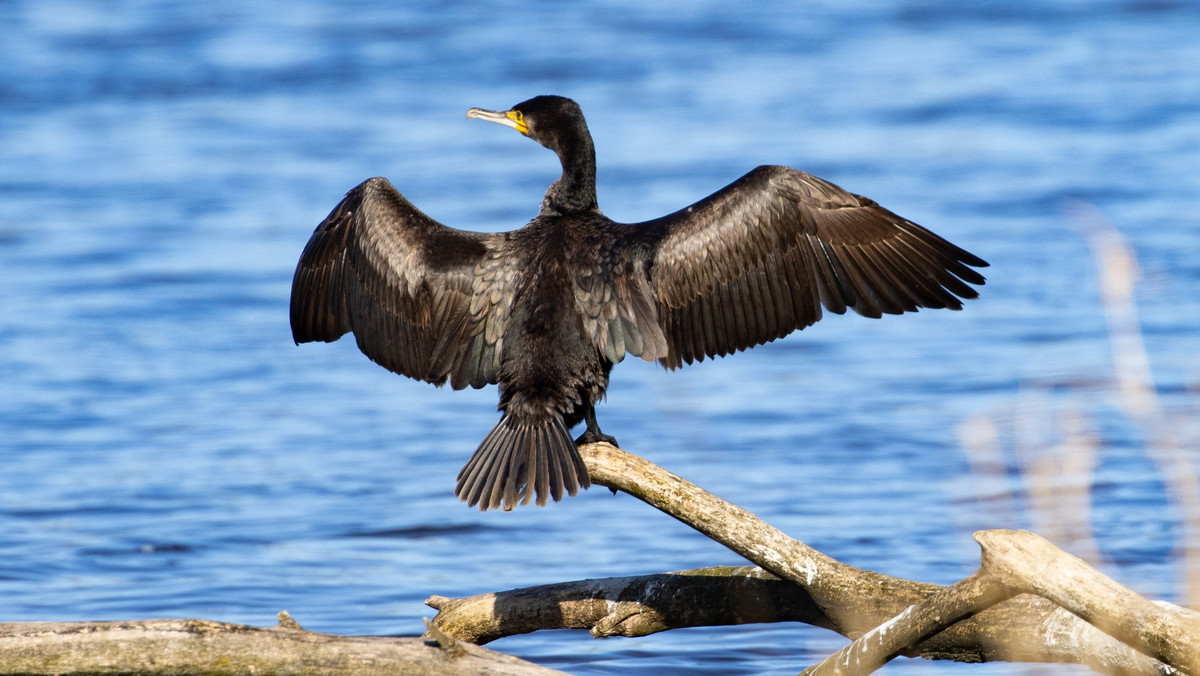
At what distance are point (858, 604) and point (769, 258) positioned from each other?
4.21 feet

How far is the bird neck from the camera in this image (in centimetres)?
521

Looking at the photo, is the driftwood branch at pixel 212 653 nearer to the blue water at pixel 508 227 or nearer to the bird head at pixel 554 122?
the blue water at pixel 508 227

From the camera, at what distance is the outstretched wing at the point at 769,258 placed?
16.2 ft

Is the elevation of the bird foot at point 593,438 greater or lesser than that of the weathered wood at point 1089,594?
greater

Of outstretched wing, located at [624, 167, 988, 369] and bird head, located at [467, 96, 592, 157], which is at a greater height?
bird head, located at [467, 96, 592, 157]

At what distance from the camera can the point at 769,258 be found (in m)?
5.00

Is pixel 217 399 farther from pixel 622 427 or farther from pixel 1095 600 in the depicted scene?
pixel 1095 600

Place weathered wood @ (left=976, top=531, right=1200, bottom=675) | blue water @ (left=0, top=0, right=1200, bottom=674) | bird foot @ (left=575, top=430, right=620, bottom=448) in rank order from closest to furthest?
1. weathered wood @ (left=976, top=531, right=1200, bottom=675)
2. bird foot @ (left=575, top=430, right=620, bottom=448)
3. blue water @ (left=0, top=0, right=1200, bottom=674)

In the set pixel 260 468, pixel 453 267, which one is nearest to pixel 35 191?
pixel 260 468

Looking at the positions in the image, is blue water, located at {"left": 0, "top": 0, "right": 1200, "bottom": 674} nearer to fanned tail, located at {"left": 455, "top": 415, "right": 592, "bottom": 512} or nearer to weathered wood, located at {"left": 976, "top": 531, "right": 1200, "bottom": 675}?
weathered wood, located at {"left": 976, "top": 531, "right": 1200, "bottom": 675}

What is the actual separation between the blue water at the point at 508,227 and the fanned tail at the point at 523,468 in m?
1.15

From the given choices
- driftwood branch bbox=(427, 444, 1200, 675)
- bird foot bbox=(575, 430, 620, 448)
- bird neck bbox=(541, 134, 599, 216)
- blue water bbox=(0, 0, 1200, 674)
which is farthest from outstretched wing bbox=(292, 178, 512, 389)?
blue water bbox=(0, 0, 1200, 674)

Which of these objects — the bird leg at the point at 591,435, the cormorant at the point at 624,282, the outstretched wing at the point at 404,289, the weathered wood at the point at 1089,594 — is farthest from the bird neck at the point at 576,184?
the weathered wood at the point at 1089,594

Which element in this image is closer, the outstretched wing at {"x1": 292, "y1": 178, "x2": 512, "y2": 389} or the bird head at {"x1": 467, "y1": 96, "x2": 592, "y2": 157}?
the outstretched wing at {"x1": 292, "y1": 178, "x2": 512, "y2": 389}
